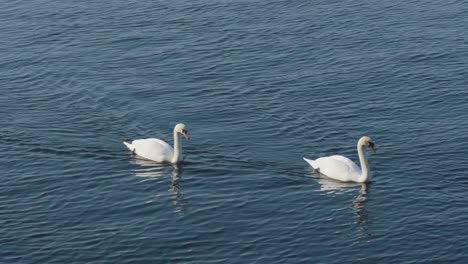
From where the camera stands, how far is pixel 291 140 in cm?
6450

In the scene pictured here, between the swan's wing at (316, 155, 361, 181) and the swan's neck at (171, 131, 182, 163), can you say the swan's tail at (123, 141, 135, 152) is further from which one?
the swan's wing at (316, 155, 361, 181)

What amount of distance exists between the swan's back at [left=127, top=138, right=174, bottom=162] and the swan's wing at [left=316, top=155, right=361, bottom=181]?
356 inches

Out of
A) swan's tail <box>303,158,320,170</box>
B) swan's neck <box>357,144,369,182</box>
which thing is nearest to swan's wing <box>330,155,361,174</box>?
swan's neck <box>357,144,369,182</box>

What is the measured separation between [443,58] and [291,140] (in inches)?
778

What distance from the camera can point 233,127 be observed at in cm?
6706

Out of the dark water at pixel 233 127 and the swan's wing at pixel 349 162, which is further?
the swan's wing at pixel 349 162

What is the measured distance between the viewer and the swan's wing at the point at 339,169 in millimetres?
59156

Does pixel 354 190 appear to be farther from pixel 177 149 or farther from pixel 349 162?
pixel 177 149

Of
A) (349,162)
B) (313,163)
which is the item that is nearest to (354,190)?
(349,162)

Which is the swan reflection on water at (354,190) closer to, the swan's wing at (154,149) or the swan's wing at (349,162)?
the swan's wing at (349,162)

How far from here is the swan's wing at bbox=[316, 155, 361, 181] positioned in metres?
59.2

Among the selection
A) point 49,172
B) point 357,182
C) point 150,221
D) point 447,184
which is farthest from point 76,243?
point 447,184

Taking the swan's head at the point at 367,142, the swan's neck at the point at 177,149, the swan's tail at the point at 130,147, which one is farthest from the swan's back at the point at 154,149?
the swan's head at the point at 367,142

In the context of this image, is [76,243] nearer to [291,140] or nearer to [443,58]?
[291,140]
